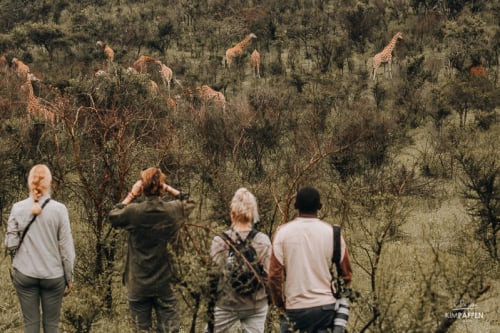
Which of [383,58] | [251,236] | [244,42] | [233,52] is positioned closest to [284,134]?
[383,58]

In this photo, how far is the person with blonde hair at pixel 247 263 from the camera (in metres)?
3.69

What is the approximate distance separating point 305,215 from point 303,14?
20.4 meters

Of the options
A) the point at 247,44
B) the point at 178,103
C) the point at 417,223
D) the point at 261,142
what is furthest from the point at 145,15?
the point at 417,223

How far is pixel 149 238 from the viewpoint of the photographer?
13.4ft

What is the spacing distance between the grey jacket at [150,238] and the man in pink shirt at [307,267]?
32.7 inches

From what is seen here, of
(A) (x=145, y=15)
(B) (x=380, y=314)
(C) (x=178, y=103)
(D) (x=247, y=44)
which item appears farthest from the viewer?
(A) (x=145, y=15)

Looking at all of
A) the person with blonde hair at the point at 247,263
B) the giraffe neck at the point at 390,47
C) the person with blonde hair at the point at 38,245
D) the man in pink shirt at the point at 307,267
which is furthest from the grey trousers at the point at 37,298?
the giraffe neck at the point at 390,47

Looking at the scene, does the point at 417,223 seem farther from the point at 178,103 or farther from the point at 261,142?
the point at 178,103

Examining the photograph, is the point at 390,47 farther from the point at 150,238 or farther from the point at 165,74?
the point at 150,238

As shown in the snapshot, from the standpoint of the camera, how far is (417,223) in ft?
29.6

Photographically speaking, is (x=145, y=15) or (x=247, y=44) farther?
(x=145, y=15)

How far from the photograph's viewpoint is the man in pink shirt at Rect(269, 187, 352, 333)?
3502 mm

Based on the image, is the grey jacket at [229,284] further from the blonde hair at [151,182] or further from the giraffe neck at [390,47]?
the giraffe neck at [390,47]

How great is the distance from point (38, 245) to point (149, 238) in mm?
716
